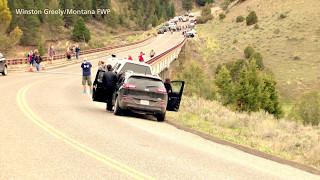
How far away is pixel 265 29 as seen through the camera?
85438 mm

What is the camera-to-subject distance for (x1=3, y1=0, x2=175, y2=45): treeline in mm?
120750

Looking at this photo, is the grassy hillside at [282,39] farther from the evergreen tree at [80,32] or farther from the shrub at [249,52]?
the evergreen tree at [80,32]

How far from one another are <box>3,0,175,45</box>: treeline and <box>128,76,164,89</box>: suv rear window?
102291 mm

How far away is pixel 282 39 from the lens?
7625cm

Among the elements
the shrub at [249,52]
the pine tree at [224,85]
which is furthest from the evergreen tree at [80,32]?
the pine tree at [224,85]

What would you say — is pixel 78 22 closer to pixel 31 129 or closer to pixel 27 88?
pixel 27 88

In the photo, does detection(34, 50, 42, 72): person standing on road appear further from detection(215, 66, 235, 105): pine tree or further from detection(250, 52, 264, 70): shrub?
detection(250, 52, 264, 70): shrub

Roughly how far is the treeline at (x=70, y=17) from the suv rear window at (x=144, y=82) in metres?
102

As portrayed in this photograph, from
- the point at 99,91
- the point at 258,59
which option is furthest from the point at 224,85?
the point at 99,91

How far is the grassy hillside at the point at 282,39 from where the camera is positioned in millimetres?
58781

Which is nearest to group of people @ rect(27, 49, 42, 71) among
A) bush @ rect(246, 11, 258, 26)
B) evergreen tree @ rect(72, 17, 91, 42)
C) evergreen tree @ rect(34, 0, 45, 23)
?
bush @ rect(246, 11, 258, 26)

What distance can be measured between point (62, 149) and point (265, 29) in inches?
3038

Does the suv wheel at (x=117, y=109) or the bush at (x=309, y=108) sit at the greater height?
the suv wheel at (x=117, y=109)

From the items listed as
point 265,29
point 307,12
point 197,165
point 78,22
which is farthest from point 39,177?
point 78,22
